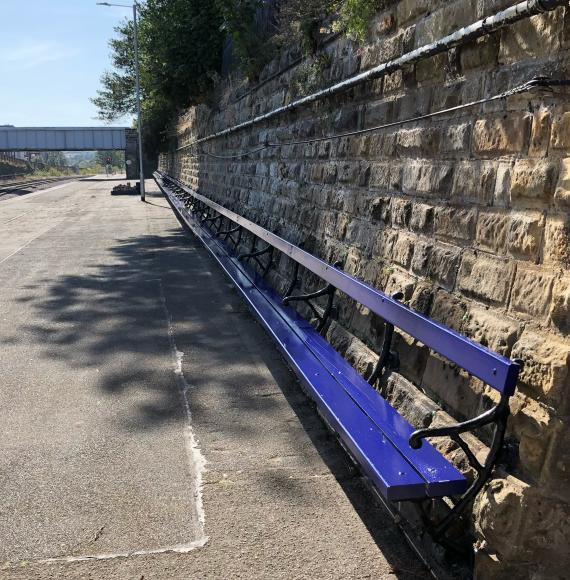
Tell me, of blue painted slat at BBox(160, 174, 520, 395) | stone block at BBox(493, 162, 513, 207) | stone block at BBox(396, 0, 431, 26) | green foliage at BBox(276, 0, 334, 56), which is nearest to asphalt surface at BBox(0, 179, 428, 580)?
blue painted slat at BBox(160, 174, 520, 395)

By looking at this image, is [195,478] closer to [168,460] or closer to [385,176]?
[168,460]

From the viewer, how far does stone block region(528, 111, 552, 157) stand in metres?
2.53

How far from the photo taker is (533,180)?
2.60 m

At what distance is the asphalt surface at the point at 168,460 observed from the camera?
8.99 ft

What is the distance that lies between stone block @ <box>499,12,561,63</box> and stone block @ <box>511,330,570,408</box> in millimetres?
1163

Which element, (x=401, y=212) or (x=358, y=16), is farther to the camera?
(x=358, y=16)

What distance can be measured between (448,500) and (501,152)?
1.58 meters

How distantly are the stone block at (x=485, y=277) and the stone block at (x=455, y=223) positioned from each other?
4.3 inches

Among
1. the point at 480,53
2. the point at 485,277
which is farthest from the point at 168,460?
the point at 480,53

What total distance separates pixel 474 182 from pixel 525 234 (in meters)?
0.55

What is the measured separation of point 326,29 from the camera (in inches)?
224

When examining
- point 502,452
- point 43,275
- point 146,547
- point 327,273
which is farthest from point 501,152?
point 43,275

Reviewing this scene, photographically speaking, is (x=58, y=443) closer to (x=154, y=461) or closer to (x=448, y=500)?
(x=154, y=461)

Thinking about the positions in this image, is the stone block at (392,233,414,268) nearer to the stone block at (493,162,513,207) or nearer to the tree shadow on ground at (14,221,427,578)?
the stone block at (493,162,513,207)
